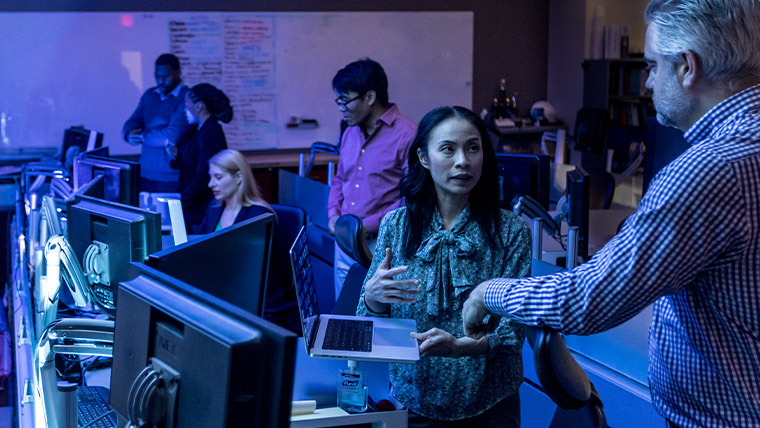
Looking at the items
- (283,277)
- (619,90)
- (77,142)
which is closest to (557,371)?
(283,277)

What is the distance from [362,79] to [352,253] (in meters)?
1.35

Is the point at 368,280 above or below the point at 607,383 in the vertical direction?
above

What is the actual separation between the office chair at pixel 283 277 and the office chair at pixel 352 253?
91 cm

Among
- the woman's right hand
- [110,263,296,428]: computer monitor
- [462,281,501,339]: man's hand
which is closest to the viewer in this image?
[110,263,296,428]: computer monitor

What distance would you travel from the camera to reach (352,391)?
1716 mm

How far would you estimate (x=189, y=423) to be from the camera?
98 cm

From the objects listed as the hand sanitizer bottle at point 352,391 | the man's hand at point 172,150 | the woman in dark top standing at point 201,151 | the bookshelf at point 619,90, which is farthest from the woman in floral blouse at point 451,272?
the bookshelf at point 619,90

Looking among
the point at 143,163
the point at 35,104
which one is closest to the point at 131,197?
the point at 143,163

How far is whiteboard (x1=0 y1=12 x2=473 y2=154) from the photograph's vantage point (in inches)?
267

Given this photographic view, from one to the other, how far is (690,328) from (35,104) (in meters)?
6.70

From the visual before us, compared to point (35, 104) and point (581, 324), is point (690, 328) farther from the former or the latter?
point (35, 104)

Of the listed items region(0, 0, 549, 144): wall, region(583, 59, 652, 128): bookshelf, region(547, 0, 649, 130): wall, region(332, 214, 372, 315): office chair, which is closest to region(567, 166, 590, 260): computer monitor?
region(332, 214, 372, 315): office chair

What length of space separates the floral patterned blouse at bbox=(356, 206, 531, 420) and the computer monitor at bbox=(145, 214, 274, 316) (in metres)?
0.26

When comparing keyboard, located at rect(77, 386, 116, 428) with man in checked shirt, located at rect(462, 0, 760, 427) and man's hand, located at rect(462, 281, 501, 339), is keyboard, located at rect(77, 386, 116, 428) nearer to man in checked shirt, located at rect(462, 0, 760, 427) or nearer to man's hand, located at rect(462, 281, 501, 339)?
man's hand, located at rect(462, 281, 501, 339)
